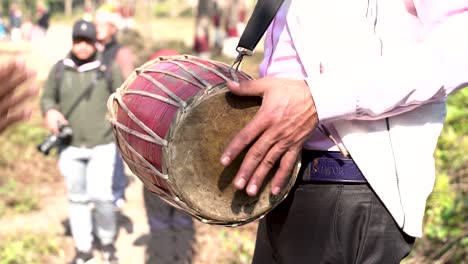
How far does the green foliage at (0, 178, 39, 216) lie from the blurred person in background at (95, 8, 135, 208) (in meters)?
0.86

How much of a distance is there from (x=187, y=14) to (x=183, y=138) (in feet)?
163

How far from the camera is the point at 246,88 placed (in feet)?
5.42

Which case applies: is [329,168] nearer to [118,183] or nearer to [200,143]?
[200,143]

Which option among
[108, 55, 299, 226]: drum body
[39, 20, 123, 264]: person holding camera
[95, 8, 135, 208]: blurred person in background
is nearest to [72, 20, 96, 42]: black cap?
[39, 20, 123, 264]: person holding camera

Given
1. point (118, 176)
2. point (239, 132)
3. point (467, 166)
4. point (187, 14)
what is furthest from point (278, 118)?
point (187, 14)

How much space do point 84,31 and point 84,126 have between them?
65 centimetres

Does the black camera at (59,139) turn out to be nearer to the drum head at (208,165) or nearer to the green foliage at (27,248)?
the green foliage at (27,248)

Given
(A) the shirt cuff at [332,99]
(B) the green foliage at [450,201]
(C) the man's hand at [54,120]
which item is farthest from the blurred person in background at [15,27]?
(A) the shirt cuff at [332,99]

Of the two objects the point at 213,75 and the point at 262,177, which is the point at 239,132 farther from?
the point at 213,75

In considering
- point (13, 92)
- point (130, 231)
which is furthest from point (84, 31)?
point (13, 92)

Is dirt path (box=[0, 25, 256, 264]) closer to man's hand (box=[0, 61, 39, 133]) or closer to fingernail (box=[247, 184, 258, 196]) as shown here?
man's hand (box=[0, 61, 39, 133])

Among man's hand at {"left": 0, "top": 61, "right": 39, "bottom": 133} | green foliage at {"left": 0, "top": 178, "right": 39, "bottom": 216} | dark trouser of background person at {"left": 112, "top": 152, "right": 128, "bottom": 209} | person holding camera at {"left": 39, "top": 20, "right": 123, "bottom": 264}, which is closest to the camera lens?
man's hand at {"left": 0, "top": 61, "right": 39, "bottom": 133}

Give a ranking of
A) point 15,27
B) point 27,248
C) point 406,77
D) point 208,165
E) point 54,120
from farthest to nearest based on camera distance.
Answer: point 15,27 → point 27,248 → point 54,120 → point 208,165 → point 406,77

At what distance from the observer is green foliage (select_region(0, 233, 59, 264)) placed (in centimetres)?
484
